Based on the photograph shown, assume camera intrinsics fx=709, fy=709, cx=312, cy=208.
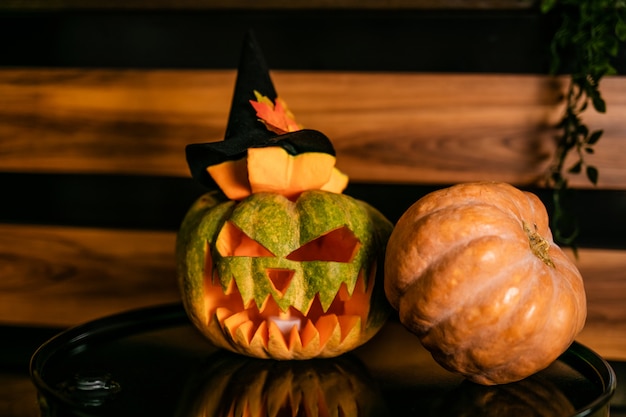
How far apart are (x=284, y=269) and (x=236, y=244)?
0.09 m

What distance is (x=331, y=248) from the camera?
1020 millimetres

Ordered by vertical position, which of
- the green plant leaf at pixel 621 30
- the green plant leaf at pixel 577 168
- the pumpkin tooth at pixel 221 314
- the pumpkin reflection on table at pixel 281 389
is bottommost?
the pumpkin reflection on table at pixel 281 389

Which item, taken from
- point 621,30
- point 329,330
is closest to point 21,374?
point 329,330

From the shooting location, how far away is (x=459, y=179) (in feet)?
4.74

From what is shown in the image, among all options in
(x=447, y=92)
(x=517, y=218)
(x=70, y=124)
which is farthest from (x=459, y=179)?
(x=70, y=124)

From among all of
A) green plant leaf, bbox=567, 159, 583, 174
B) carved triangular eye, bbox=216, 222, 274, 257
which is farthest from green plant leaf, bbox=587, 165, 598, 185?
carved triangular eye, bbox=216, 222, 274, 257

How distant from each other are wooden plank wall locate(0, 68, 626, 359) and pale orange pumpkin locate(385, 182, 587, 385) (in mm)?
529

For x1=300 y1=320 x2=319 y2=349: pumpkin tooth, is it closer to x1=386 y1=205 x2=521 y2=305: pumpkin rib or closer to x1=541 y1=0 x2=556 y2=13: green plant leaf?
x1=386 y1=205 x2=521 y2=305: pumpkin rib

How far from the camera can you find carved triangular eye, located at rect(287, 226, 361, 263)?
3.24ft

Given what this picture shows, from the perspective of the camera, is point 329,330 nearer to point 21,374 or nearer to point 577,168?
point 577,168

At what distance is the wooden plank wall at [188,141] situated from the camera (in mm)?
1395

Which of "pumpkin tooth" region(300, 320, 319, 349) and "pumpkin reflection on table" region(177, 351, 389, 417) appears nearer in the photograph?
"pumpkin reflection on table" region(177, 351, 389, 417)

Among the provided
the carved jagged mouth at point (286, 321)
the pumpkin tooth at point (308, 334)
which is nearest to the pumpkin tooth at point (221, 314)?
the carved jagged mouth at point (286, 321)

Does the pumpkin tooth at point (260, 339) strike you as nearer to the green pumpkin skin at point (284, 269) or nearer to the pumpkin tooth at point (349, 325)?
the green pumpkin skin at point (284, 269)
